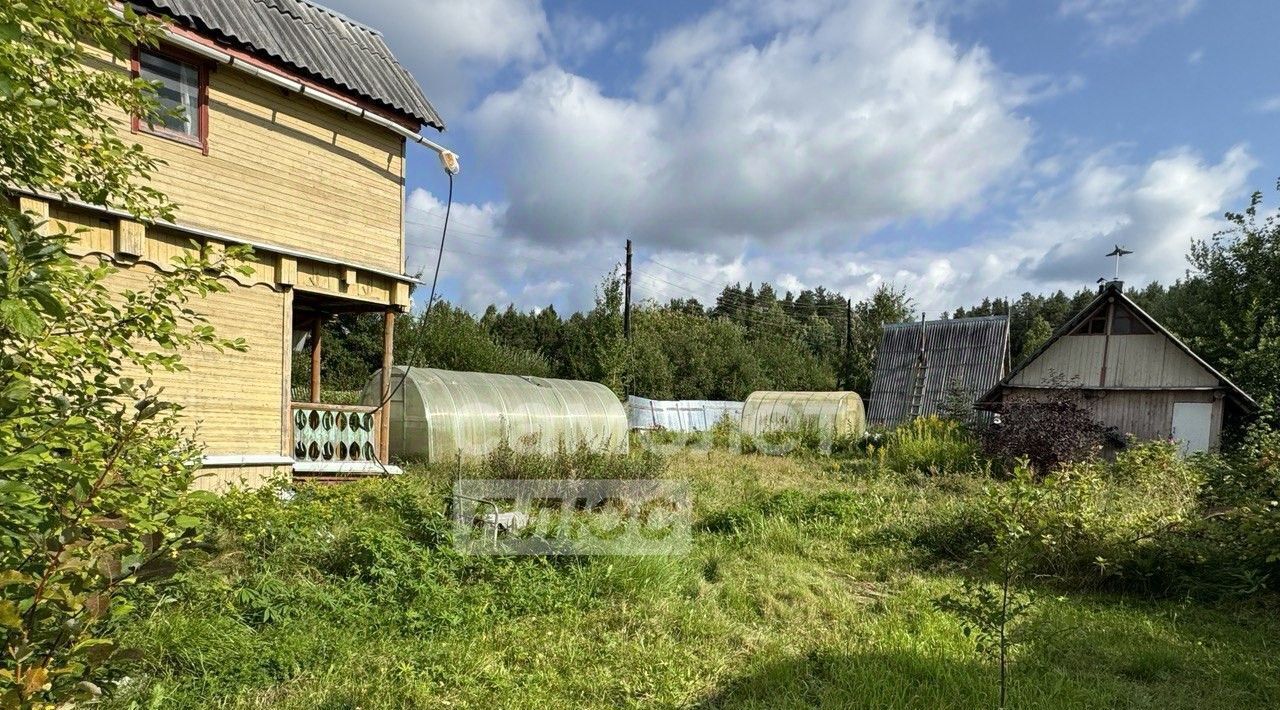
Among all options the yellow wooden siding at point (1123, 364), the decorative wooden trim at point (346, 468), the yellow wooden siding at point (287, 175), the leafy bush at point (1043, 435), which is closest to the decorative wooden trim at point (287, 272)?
the yellow wooden siding at point (287, 175)

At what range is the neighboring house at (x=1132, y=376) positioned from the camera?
50.2 ft

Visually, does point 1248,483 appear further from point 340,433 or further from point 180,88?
point 180,88

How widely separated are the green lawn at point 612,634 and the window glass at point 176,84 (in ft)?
17.0

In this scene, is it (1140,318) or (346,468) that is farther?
(1140,318)

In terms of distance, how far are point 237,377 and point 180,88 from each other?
12.4ft

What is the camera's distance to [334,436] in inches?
419

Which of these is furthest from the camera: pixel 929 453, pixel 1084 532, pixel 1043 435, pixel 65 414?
pixel 929 453

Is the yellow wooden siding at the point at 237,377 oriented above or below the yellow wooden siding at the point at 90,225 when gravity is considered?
below

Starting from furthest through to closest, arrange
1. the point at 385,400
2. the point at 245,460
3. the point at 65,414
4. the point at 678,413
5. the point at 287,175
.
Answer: the point at 678,413 → the point at 385,400 → the point at 287,175 → the point at 245,460 → the point at 65,414

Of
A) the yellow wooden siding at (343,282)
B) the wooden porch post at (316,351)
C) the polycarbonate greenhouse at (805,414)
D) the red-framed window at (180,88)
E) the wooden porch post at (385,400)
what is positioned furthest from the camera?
the polycarbonate greenhouse at (805,414)

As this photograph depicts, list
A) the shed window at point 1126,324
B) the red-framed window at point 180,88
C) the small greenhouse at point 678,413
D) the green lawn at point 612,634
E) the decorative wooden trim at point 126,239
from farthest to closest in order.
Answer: the small greenhouse at point 678,413
the shed window at point 1126,324
the red-framed window at point 180,88
the decorative wooden trim at point 126,239
the green lawn at point 612,634

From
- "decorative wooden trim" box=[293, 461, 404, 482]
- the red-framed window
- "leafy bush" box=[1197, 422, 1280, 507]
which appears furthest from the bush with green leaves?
"leafy bush" box=[1197, 422, 1280, 507]

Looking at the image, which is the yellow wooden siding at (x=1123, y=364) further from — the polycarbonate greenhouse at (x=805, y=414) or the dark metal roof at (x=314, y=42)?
the dark metal roof at (x=314, y=42)

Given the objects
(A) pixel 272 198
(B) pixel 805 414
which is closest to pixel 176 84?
(A) pixel 272 198
